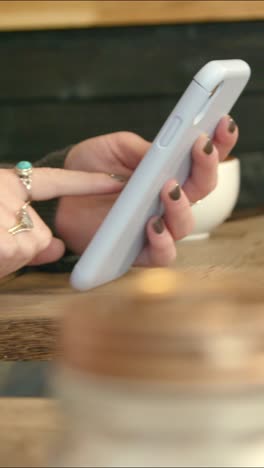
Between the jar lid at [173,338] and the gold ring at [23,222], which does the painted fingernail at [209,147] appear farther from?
the jar lid at [173,338]

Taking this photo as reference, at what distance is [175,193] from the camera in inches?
32.1

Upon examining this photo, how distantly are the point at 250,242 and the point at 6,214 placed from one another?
381 millimetres

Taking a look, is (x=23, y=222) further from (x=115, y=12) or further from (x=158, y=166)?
(x=115, y=12)

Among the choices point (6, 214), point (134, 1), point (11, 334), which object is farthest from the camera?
point (134, 1)

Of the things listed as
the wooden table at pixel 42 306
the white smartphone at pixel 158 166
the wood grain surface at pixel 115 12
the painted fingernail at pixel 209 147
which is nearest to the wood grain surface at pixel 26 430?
the wooden table at pixel 42 306

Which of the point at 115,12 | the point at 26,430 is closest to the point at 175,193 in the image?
the point at 26,430

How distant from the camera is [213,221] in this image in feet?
3.64

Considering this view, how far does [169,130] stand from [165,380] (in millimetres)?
499

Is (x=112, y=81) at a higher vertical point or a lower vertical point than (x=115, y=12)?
lower

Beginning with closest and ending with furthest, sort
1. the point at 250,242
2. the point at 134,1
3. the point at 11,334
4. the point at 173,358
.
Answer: the point at 173,358
the point at 11,334
the point at 250,242
the point at 134,1

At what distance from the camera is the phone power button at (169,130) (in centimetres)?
73

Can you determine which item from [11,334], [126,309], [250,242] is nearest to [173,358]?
[126,309]

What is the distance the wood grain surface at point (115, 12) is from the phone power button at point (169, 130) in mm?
850

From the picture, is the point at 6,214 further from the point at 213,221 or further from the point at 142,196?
the point at 213,221
